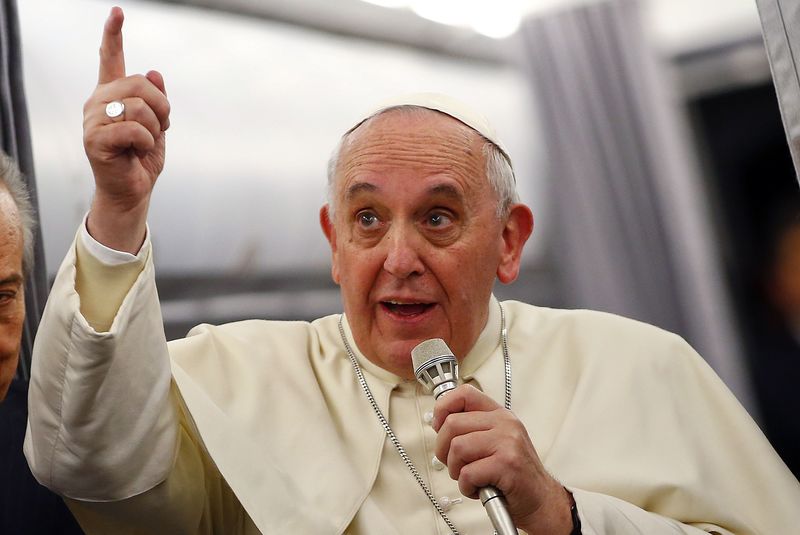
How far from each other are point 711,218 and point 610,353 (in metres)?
1.67

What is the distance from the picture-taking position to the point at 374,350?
2.67 m

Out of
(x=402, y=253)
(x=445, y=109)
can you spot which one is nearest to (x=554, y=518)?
(x=402, y=253)

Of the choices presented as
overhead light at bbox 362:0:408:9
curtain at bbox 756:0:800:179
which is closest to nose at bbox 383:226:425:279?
curtain at bbox 756:0:800:179

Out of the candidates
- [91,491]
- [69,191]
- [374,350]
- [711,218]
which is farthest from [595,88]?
[91,491]

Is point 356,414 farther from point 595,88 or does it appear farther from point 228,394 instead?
point 595,88

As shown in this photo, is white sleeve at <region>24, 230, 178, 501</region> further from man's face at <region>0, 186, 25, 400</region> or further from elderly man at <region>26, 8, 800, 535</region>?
man's face at <region>0, 186, 25, 400</region>

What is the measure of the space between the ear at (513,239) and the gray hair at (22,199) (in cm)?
144

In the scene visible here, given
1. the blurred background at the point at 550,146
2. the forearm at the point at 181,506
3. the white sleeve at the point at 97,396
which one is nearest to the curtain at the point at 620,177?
the blurred background at the point at 550,146

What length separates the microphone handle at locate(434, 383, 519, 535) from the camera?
1688 millimetres

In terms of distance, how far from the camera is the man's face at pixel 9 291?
2510 millimetres

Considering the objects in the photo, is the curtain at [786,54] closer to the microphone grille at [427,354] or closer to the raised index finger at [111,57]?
the microphone grille at [427,354]

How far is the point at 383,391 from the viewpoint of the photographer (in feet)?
8.89

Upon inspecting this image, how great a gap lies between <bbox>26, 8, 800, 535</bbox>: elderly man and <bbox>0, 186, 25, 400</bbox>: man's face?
0.45 metres

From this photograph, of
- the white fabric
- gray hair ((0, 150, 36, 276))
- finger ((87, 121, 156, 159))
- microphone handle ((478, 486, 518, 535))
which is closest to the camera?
microphone handle ((478, 486, 518, 535))
